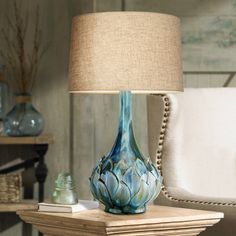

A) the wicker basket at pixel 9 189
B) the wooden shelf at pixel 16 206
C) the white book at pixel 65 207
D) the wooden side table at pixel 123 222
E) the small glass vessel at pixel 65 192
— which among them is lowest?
the wooden shelf at pixel 16 206

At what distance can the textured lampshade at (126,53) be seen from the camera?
2.13 metres

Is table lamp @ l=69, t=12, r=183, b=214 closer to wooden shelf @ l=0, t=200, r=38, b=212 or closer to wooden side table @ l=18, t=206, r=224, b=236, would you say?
wooden side table @ l=18, t=206, r=224, b=236

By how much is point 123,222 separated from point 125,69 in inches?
18.4

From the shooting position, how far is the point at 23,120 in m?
3.75

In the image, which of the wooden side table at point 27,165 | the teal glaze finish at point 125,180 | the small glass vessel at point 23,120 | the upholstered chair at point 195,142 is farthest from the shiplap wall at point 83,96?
the teal glaze finish at point 125,180

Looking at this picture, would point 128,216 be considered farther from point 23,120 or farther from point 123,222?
point 23,120

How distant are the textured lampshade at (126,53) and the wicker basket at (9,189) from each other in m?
1.63

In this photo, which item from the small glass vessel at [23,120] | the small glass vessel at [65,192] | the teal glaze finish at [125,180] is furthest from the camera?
the small glass vessel at [23,120]

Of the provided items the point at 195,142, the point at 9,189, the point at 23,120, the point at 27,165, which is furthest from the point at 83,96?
the point at 195,142

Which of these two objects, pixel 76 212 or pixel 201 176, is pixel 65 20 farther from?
pixel 76 212

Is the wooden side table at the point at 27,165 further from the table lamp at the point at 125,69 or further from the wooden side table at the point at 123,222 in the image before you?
the table lamp at the point at 125,69

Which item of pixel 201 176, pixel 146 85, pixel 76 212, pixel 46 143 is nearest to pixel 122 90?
pixel 146 85

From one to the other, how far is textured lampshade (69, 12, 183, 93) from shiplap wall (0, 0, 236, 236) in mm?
1768

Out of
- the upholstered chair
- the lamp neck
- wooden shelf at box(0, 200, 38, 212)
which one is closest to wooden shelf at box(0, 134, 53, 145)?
wooden shelf at box(0, 200, 38, 212)
